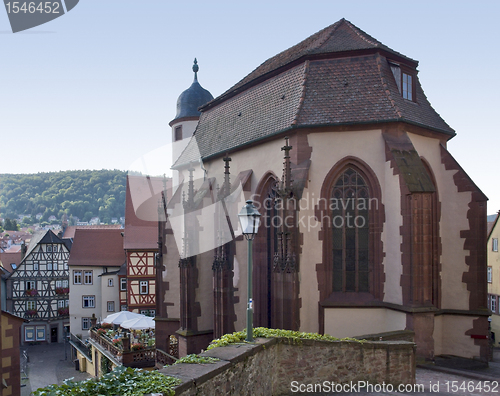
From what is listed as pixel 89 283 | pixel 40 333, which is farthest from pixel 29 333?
pixel 89 283

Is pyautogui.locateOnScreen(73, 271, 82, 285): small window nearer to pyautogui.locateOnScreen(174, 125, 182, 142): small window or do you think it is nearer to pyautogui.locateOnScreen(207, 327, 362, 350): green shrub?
pyautogui.locateOnScreen(174, 125, 182, 142): small window

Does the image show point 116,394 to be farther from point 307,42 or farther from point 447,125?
point 307,42

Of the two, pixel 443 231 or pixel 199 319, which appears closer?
pixel 443 231

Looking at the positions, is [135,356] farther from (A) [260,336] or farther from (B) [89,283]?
(A) [260,336]

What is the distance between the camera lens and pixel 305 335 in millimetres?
8227

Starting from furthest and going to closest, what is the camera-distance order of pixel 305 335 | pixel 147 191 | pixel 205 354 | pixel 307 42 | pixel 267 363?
pixel 147 191, pixel 307 42, pixel 305 335, pixel 267 363, pixel 205 354

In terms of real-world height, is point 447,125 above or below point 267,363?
above

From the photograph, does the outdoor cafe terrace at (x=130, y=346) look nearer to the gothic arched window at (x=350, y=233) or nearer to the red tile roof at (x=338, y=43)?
the gothic arched window at (x=350, y=233)

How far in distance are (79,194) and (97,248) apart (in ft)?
226

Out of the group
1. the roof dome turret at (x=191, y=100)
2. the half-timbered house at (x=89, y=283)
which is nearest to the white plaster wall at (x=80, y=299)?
the half-timbered house at (x=89, y=283)

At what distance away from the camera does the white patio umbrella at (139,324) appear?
25706 millimetres

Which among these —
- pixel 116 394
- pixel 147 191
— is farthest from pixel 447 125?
pixel 147 191

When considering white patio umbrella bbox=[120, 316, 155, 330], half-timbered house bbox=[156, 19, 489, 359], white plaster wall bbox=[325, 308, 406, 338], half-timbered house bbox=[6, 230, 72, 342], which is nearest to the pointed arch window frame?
half-timbered house bbox=[156, 19, 489, 359]

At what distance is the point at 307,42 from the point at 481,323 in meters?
11.8
